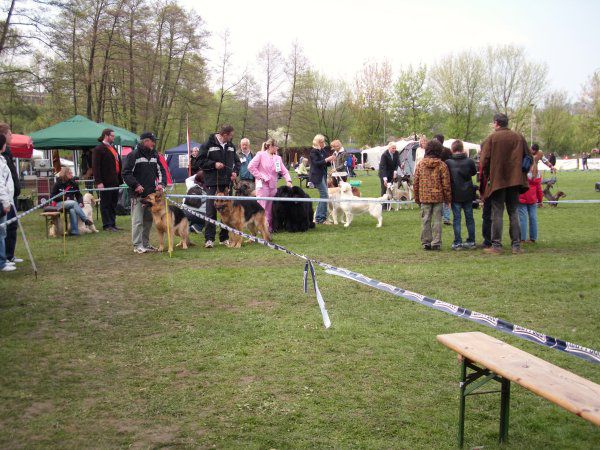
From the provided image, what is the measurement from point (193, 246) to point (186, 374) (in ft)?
21.5

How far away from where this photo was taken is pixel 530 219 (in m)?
10.1

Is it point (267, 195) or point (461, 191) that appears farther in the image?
point (267, 195)

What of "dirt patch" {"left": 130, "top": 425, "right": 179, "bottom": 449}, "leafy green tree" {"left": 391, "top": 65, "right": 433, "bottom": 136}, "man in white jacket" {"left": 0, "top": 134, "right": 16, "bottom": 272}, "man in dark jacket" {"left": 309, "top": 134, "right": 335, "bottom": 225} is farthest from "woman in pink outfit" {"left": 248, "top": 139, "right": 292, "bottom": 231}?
"leafy green tree" {"left": 391, "top": 65, "right": 433, "bottom": 136}

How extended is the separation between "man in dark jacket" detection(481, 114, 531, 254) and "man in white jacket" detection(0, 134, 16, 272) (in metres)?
7.04

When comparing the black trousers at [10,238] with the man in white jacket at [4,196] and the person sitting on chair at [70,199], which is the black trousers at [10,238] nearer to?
the man in white jacket at [4,196]

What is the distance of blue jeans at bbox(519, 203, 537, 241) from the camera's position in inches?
390

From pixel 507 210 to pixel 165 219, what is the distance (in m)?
5.67

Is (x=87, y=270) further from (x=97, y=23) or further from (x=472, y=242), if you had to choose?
(x=97, y=23)

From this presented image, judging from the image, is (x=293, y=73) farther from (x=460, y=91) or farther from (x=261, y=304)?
(x=261, y=304)

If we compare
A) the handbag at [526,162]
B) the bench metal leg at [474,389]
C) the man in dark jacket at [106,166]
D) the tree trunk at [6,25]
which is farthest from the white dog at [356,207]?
the tree trunk at [6,25]

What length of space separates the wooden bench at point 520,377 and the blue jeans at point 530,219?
711cm

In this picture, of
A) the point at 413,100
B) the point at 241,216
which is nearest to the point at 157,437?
the point at 241,216

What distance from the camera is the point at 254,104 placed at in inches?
1877

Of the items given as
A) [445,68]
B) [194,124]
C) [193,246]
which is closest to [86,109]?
[194,124]
